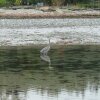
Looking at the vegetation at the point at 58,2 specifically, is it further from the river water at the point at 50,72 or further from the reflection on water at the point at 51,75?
the reflection on water at the point at 51,75

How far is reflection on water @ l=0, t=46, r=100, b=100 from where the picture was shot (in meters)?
18.8

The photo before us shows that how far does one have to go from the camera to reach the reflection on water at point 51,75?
18766mm

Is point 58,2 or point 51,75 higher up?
point 51,75

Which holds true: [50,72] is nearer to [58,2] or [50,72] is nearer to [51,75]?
[51,75]

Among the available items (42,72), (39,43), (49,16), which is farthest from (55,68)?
(49,16)

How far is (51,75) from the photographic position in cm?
2283

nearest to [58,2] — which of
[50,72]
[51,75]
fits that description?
[50,72]

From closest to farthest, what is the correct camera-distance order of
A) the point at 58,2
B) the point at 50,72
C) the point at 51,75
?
the point at 51,75 < the point at 50,72 < the point at 58,2

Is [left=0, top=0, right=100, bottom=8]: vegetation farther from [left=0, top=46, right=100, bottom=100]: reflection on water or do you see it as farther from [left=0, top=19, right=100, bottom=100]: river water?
[left=0, top=46, right=100, bottom=100]: reflection on water

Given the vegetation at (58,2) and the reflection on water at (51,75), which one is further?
the vegetation at (58,2)

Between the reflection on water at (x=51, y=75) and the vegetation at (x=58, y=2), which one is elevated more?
the reflection on water at (x=51, y=75)

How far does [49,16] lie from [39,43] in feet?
158

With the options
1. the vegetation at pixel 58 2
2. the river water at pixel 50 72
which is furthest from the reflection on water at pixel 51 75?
the vegetation at pixel 58 2

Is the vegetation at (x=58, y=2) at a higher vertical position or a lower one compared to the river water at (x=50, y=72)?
lower
